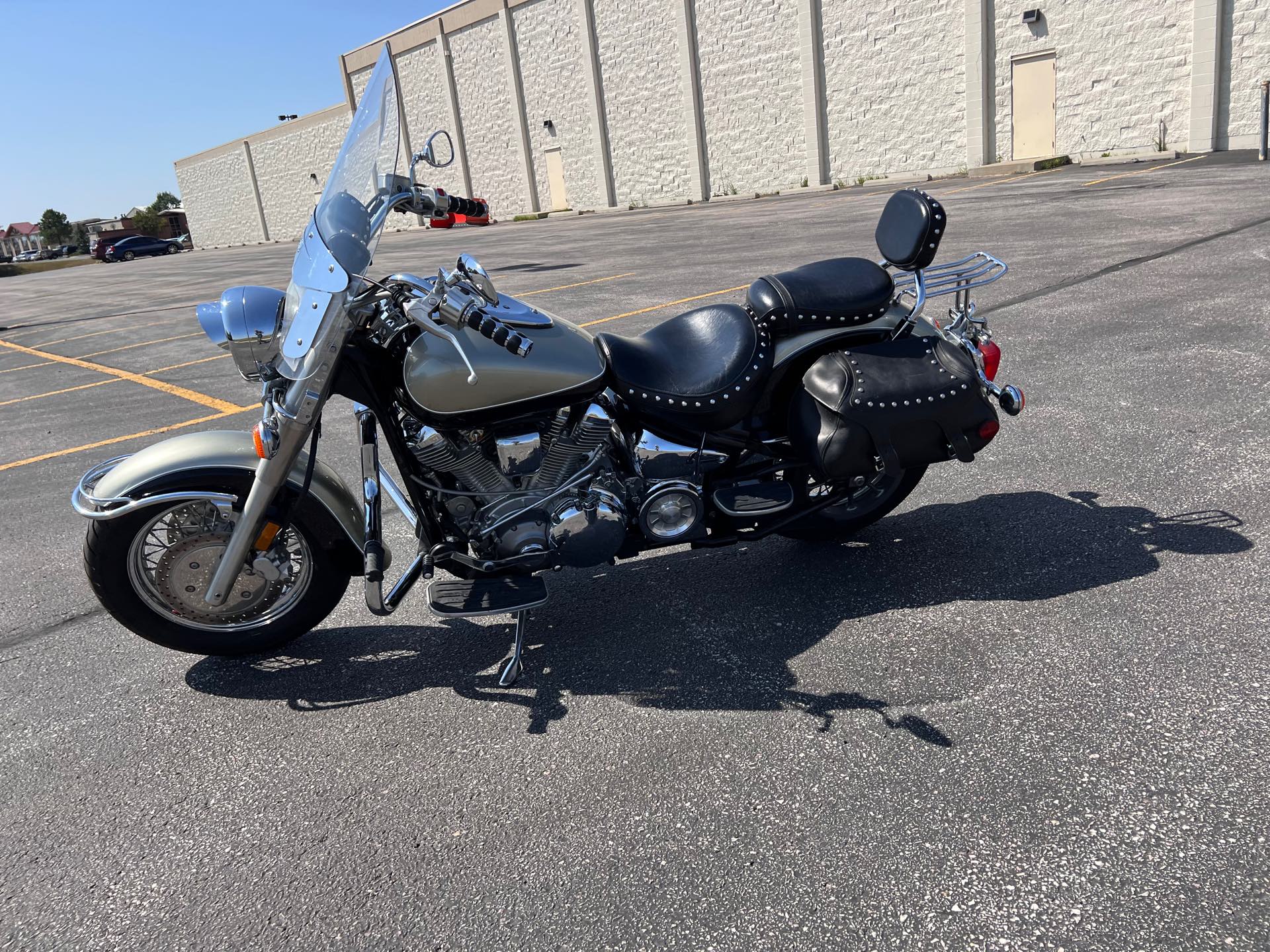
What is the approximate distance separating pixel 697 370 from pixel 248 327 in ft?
4.95


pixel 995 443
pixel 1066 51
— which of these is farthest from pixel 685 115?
pixel 995 443

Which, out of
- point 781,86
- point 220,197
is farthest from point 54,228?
point 781,86

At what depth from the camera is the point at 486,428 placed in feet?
10.3

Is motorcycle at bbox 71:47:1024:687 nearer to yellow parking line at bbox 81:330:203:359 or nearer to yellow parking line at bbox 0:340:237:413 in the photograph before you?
yellow parking line at bbox 0:340:237:413

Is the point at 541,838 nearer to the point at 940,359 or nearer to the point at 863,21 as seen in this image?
the point at 940,359

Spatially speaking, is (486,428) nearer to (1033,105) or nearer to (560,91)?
(1033,105)

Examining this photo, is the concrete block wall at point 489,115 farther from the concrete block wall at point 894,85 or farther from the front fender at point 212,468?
the front fender at point 212,468

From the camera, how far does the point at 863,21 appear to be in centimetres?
2536

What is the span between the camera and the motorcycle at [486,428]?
9.85 feet

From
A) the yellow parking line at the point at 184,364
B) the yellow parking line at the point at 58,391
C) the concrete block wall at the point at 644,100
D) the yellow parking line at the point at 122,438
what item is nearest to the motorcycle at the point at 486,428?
the yellow parking line at the point at 122,438

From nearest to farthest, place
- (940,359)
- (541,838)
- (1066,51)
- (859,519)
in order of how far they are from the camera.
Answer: (541,838), (940,359), (859,519), (1066,51)

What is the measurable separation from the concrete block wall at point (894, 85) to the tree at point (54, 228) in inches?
3855

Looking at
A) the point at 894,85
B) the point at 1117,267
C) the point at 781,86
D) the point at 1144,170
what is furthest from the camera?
the point at 781,86

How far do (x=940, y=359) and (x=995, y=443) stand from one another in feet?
5.72
